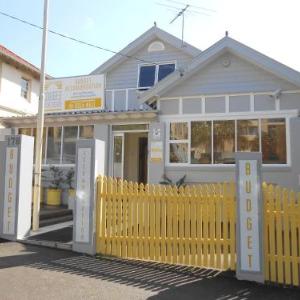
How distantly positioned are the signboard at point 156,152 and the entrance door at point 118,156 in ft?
7.19

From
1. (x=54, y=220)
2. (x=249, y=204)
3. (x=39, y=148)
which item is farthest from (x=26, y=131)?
(x=249, y=204)

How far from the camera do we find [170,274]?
19.9 ft

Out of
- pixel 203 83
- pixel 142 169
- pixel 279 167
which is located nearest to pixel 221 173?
pixel 279 167

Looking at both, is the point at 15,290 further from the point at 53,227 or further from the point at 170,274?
the point at 53,227

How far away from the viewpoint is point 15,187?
8.30 meters

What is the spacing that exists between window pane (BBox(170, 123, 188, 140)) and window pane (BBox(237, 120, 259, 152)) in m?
1.87

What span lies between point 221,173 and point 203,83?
3.28m

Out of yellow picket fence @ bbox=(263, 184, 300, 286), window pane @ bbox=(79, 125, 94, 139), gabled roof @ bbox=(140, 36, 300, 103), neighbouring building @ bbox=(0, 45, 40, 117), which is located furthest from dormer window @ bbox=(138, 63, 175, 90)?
yellow picket fence @ bbox=(263, 184, 300, 286)

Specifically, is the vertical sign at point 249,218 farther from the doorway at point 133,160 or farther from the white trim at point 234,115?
the doorway at point 133,160

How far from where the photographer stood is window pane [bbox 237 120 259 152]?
12141 mm

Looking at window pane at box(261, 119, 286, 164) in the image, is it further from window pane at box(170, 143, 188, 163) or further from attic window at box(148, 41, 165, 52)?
attic window at box(148, 41, 165, 52)

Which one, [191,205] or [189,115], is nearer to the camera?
[191,205]

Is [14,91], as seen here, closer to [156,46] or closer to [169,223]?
[156,46]

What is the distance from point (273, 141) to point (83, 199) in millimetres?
7298
